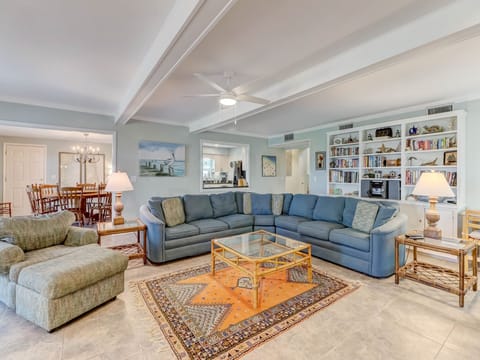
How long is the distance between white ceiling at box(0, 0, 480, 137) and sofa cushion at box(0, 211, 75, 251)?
1.73 metres

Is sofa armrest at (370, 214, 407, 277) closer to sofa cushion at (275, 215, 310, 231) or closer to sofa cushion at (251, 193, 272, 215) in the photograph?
sofa cushion at (275, 215, 310, 231)

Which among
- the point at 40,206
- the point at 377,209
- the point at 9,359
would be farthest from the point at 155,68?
the point at 40,206

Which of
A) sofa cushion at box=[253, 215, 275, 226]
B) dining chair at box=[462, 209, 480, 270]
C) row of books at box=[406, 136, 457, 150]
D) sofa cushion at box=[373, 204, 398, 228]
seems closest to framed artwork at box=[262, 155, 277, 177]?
sofa cushion at box=[253, 215, 275, 226]

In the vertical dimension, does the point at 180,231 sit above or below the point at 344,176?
below

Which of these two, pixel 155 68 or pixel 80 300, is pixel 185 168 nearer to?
pixel 155 68

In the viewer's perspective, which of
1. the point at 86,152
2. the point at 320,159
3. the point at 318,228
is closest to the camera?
the point at 318,228

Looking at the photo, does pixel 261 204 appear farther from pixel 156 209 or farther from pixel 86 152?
pixel 86 152

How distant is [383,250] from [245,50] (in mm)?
2756

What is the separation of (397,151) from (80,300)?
515 cm

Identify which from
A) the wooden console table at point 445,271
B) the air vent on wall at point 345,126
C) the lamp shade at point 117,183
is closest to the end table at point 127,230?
the lamp shade at point 117,183

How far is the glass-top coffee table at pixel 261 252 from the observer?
2570 millimetres

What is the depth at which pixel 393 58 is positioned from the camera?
2121mm

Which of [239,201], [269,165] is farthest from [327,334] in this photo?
[269,165]

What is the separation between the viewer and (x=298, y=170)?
350 inches
